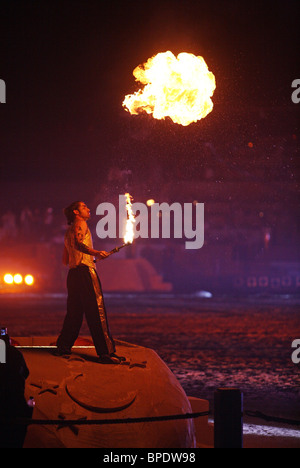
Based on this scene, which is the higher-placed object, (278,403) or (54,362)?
(54,362)

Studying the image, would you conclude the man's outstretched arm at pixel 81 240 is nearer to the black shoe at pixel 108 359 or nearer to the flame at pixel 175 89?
the black shoe at pixel 108 359

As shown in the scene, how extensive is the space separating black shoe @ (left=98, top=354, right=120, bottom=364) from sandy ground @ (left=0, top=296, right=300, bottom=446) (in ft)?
9.40

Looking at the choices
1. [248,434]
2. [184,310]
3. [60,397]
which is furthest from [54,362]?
[184,310]

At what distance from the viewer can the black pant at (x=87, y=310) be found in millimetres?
7043

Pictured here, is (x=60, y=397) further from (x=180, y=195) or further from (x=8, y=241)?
(x=8, y=241)

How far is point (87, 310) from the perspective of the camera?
280 inches

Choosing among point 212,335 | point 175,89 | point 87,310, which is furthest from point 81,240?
point 212,335

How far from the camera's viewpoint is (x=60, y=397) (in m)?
6.09

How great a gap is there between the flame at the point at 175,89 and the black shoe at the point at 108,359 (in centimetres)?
343

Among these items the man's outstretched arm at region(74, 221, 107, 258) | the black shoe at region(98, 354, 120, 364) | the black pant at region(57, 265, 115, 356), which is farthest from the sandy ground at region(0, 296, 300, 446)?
the man's outstretched arm at region(74, 221, 107, 258)

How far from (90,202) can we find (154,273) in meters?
9.28

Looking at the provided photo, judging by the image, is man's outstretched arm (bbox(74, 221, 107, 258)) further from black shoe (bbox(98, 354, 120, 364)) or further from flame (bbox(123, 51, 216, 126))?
flame (bbox(123, 51, 216, 126))

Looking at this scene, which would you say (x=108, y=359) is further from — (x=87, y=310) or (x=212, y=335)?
(x=212, y=335)

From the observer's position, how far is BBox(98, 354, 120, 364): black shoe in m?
6.89
